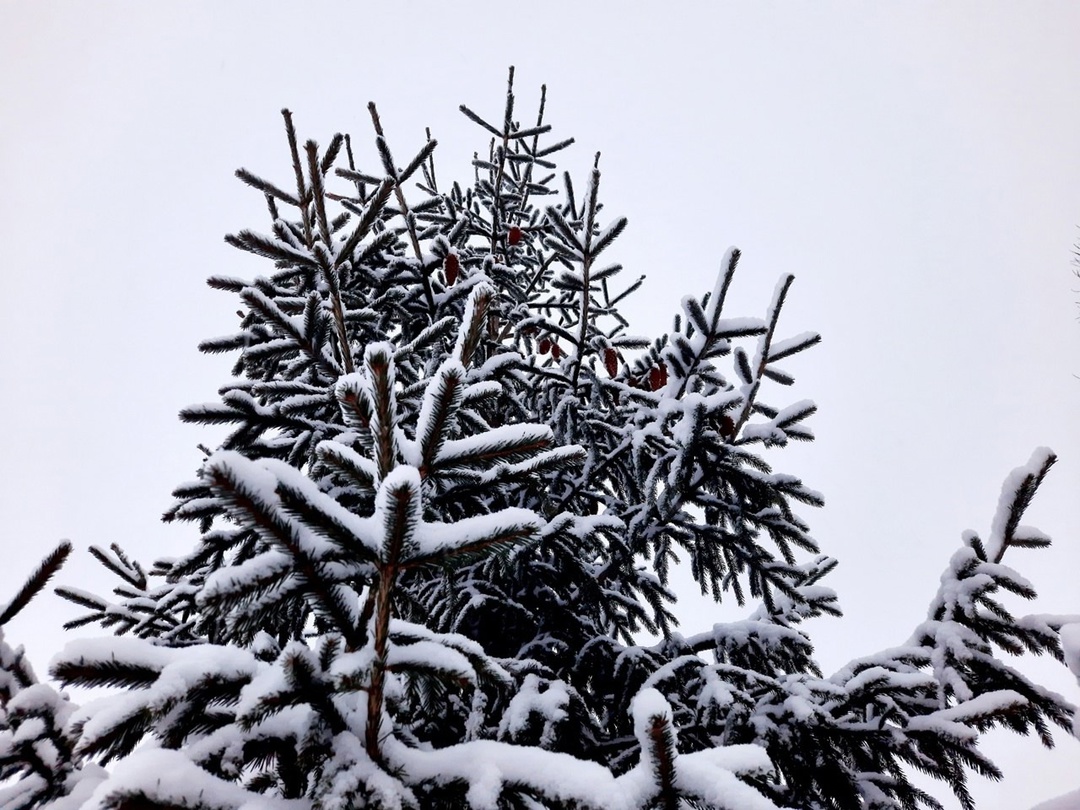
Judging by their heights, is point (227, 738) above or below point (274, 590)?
below

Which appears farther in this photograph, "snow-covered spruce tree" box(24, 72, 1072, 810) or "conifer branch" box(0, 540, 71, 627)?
"conifer branch" box(0, 540, 71, 627)

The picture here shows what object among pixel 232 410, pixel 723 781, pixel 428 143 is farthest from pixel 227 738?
pixel 428 143

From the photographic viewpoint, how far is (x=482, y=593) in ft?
11.2

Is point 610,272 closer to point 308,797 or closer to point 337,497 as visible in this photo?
point 337,497

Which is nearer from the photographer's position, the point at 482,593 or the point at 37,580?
the point at 37,580

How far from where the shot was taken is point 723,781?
1.15 m

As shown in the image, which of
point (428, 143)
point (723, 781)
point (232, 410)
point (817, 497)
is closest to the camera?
point (723, 781)

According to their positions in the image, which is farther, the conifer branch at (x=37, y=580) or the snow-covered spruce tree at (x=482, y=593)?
the conifer branch at (x=37, y=580)

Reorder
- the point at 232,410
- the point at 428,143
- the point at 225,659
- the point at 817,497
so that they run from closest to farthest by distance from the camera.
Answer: the point at 225,659 < the point at 232,410 < the point at 817,497 < the point at 428,143

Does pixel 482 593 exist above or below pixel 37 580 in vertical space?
above

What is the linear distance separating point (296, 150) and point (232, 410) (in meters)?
1.20

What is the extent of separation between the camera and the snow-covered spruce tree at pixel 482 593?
1.18 meters

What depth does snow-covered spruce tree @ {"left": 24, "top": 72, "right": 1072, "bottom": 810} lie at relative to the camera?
3.87 ft

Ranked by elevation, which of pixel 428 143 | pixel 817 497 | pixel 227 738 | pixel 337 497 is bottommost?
Answer: pixel 227 738
